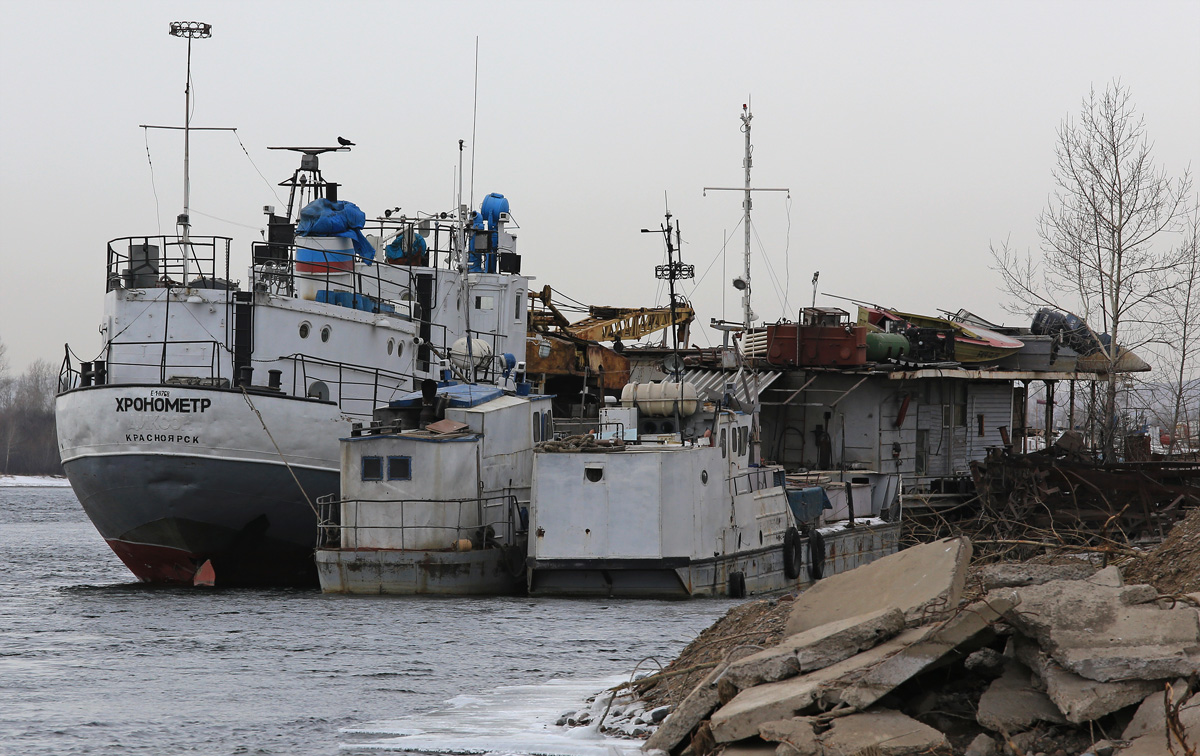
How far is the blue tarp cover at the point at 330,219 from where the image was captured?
103ft

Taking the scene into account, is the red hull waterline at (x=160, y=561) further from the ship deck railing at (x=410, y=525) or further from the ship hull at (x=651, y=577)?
the ship hull at (x=651, y=577)

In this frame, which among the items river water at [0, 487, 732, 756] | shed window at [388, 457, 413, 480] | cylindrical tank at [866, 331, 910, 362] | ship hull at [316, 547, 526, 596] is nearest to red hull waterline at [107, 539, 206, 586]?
river water at [0, 487, 732, 756]

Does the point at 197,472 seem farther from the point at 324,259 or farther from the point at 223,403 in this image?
the point at 324,259

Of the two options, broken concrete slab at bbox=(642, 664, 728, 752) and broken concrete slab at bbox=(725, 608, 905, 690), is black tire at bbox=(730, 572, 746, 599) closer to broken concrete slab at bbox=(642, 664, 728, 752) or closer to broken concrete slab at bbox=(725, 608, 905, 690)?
broken concrete slab at bbox=(642, 664, 728, 752)

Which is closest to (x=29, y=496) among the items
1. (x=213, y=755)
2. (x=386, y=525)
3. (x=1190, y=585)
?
(x=386, y=525)

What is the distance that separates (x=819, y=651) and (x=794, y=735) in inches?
43.8

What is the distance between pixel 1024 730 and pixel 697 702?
2398mm

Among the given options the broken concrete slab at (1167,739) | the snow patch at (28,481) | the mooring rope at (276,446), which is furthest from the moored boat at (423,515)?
the snow patch at (28,481)

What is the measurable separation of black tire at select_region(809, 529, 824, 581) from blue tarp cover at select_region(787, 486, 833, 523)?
1150 mm

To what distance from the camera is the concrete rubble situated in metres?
7.72

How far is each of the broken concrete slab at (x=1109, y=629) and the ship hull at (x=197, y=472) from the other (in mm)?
17313

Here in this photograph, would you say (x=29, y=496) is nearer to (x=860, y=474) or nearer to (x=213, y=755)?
(x=860, y=474)

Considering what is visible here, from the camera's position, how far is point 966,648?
8.68 meters

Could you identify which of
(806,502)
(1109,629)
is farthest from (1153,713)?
(806,502)
